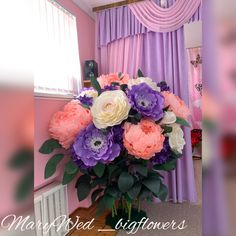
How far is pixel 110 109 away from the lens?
3.90ft

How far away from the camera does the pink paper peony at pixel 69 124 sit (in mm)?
1317

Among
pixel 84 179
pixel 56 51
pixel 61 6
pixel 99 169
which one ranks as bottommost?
pixel 84 179

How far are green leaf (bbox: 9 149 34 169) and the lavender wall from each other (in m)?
1.00

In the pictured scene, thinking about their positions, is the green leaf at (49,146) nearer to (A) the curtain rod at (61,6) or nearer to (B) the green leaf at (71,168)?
(B) the green leaf at (71,168)

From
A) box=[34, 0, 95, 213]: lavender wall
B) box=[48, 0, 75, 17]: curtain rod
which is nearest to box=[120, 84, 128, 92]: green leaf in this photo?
box=[34, 0, 95, 213]: lavender wall

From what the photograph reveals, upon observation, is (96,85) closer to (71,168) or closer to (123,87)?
(123,87)

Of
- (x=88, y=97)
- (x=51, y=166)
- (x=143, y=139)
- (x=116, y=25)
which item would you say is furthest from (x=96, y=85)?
(x=116, y=25)

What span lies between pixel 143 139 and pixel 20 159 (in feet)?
2.93

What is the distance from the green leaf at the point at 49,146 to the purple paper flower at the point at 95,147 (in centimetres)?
17

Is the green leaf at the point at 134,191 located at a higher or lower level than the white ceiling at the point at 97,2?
lower

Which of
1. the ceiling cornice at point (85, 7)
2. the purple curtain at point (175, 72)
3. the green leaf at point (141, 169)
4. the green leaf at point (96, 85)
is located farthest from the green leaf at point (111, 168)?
the ceiling cornice at point (85, 7)

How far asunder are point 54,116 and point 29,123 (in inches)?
43.3

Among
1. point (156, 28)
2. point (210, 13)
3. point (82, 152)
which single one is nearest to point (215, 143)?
point (210, 13)

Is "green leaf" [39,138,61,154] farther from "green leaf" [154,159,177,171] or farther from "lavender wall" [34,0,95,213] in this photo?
"green leaf" [154,159,177,171]
